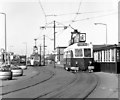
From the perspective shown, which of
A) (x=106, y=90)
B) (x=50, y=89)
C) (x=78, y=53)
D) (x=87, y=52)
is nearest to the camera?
(x=106, y=90)

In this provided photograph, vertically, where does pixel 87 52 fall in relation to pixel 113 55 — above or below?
above

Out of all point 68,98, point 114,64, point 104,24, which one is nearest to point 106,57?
point 114,64

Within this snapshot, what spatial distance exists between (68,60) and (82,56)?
2.53 meters

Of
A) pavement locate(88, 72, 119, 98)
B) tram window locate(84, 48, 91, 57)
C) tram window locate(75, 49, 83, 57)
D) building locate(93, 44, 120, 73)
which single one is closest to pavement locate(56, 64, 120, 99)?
pavement locate(88, 72, 119, 98)

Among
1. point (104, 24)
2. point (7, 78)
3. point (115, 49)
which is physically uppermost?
point (104, 24)

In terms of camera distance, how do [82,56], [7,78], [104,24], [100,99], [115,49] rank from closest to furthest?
[100,99]
[7,78]
[115,49]
[82,56]
[104,24]

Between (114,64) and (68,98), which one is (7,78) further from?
(68,98)

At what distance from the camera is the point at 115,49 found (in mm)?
36062

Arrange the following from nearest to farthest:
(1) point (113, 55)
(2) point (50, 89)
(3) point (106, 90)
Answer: (3) point (106, 90) < (2) point (50, 89) < (1) point (113, 55)

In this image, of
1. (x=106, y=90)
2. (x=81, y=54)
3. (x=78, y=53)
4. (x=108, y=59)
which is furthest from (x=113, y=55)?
(x=106, y=90)

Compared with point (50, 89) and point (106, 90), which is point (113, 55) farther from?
point (106, 90)

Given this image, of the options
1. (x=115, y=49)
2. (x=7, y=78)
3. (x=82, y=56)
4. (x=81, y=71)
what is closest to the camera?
(x=7, y=78)

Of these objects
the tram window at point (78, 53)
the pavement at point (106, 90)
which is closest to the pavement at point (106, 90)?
the pavement at point (106, 90)

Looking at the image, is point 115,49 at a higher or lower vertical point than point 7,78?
higher
